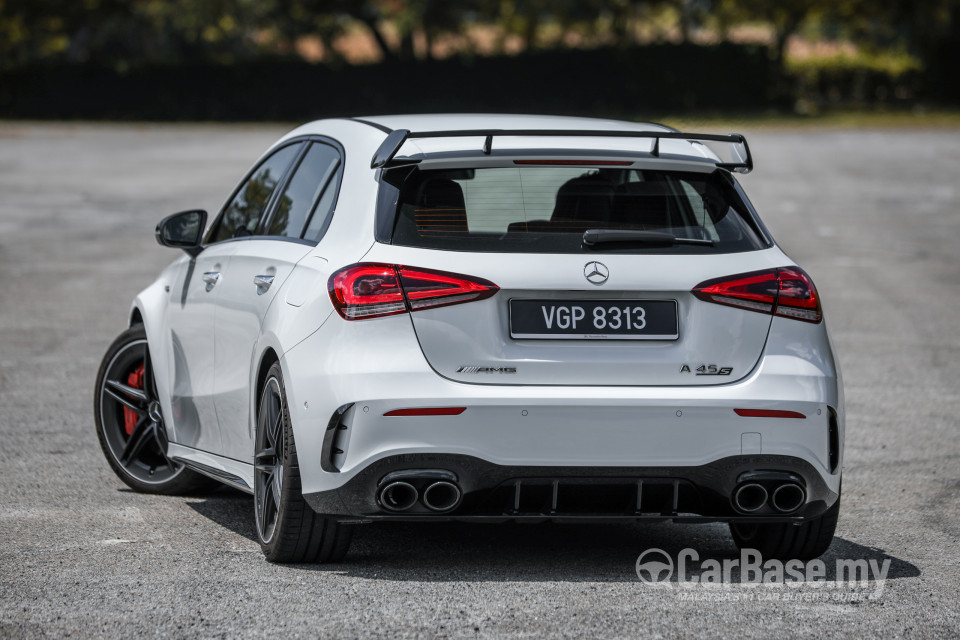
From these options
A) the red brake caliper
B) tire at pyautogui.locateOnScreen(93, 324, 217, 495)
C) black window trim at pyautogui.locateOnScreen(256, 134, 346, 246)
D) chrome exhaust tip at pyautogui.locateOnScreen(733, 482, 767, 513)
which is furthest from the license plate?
the red brake caliper

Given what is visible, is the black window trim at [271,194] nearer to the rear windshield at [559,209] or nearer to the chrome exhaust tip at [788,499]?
the rear windshield at [559,209]

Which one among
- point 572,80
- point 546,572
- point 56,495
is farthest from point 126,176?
point 572,80

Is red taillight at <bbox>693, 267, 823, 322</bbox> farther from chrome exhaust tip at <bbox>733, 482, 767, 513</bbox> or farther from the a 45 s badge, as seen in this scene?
chrome exhaust tip at <bbox>733, 482, 767, 513</bbox>

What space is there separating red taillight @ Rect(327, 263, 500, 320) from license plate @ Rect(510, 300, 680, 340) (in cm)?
15

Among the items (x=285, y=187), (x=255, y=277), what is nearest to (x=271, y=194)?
(x=285, y=187)

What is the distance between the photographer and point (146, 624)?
4.77 meters

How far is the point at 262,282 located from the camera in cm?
586

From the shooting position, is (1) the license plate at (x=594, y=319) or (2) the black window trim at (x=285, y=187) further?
(2) the black window trim at (x=285, y=187)

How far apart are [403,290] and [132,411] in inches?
104

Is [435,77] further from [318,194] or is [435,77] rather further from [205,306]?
[318,194]

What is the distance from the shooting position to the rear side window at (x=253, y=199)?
6.53 m

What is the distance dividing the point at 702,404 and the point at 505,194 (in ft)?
3.38

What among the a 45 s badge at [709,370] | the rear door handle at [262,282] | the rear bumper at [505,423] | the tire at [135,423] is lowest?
the tire at [135,423]

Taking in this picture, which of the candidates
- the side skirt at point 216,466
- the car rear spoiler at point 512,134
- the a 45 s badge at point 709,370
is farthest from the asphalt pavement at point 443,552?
the car rear spoiler at point 512,134
